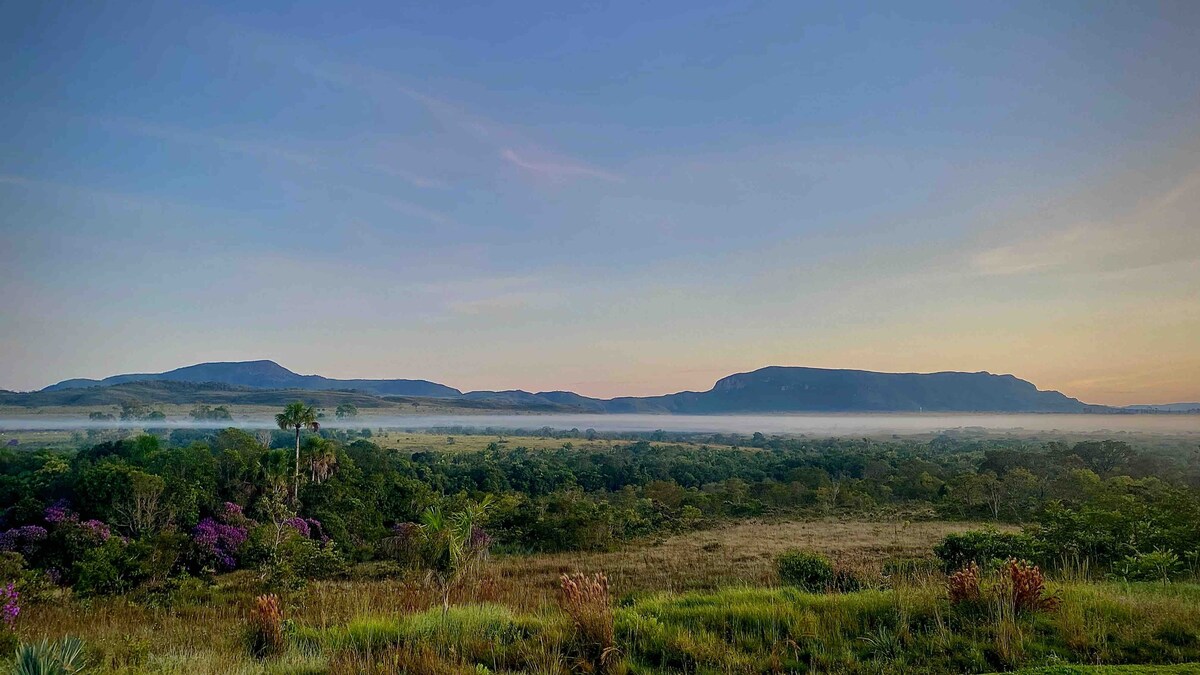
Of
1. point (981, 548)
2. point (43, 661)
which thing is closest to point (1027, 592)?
point (43, 661)

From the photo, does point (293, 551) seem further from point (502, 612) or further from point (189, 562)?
point (502, 612)

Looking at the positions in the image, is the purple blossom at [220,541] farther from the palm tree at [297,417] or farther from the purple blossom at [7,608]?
the purple blossom at [7,608]

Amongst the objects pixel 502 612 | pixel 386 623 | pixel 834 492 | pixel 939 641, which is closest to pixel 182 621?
pixel 386 623

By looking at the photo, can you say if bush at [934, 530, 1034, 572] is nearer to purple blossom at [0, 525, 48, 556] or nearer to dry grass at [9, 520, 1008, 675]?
dry grass at [9, 520, 1008, 675]

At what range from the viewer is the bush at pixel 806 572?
42.1 ft

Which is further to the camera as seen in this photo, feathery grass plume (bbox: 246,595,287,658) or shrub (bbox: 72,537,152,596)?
shrub (bbox: 72,537,152,596)

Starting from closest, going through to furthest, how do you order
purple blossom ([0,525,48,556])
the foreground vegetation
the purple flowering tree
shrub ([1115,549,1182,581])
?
the foreground vegetation
shrub ([1115,549,1182,581])
purple blossom ([0,525,48,556])
the purple flowering tree

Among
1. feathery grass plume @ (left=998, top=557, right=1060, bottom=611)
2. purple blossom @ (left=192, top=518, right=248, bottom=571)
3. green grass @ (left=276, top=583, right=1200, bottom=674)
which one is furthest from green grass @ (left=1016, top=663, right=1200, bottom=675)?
purple blossom @ (left=192, top=518, right=248, bottom=571)

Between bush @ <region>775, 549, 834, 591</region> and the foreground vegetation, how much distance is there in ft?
0.26

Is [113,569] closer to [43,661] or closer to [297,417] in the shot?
[43,661]

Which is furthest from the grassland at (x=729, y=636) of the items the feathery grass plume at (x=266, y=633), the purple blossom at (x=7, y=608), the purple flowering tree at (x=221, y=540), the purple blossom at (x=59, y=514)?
the purple blossom at (x=59, y=514)

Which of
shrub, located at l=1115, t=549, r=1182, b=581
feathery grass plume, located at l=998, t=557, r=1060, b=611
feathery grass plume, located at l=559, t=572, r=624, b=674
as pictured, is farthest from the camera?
shrub, located at l=1115, t=549, r=1182, b=581

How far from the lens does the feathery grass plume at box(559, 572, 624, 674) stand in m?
6.71

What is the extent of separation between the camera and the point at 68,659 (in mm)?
4656
